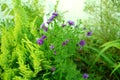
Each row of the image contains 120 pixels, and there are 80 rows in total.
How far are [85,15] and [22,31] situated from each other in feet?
4.68

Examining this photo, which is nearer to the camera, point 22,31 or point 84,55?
point 22,31

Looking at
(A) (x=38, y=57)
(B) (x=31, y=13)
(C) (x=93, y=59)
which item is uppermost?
(B) (x=31, y=13)

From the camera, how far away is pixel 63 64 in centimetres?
272

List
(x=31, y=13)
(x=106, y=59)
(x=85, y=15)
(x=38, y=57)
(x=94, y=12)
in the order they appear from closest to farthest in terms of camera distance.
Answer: (x=38, y=57)
(x=106, y=59)
(x=31, y=13)
(x=94, y=12)
(x=85, y=15)

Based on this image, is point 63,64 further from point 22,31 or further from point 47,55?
point 22,31

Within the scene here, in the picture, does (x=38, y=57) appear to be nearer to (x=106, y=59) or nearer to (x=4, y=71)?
(x=4, y=71)

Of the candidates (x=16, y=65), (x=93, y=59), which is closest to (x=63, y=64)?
(x=16, y=65)

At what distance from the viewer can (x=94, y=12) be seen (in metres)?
3.97

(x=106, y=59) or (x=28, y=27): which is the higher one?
(x=28, y=27)

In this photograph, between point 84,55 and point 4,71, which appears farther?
point 84,55

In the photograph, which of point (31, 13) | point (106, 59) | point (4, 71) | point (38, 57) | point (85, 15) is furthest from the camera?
point (85, 15)

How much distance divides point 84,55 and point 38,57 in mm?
1123

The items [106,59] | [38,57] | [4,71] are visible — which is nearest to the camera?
[38,57]


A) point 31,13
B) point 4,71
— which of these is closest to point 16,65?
point 4,71
